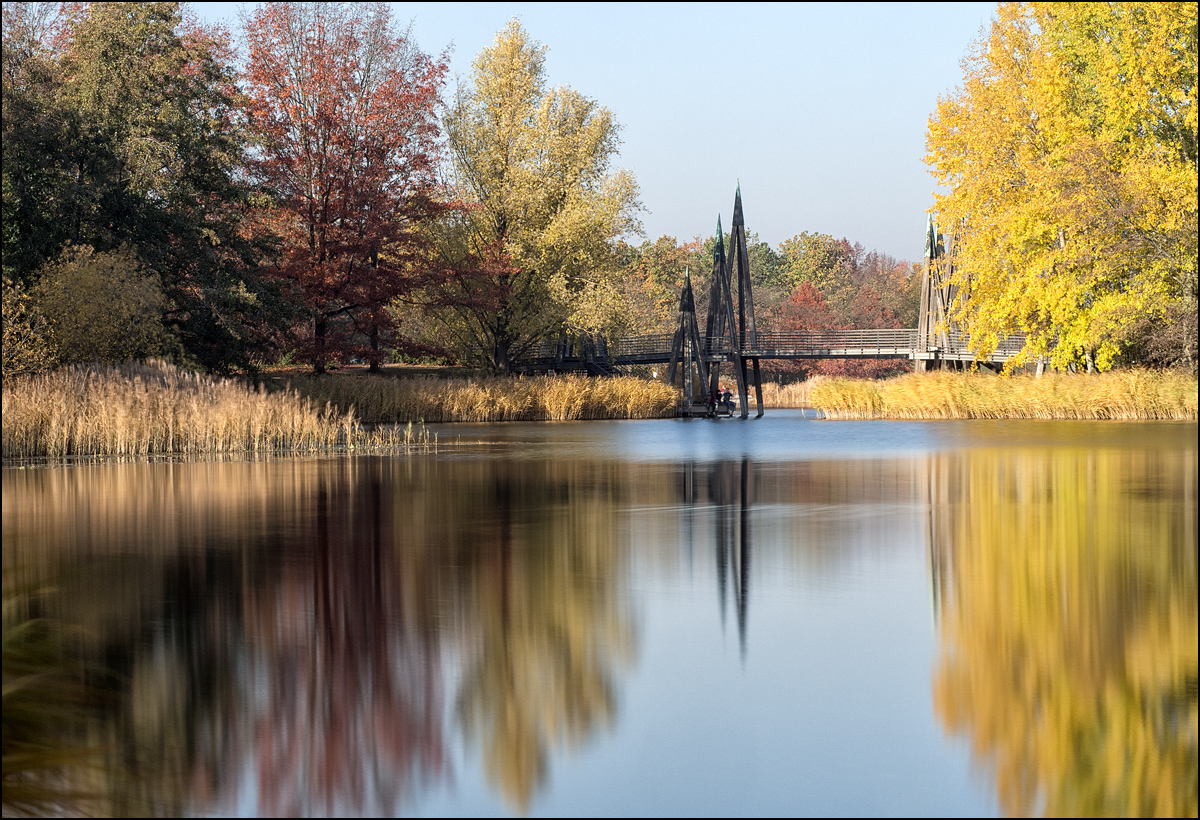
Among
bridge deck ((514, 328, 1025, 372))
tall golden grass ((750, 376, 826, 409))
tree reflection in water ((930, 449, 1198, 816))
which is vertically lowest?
tall golden grass ((750, 376, 826, 409))

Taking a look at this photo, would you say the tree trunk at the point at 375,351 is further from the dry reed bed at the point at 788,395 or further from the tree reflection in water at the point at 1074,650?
the dry reed bed at the point at 788,395

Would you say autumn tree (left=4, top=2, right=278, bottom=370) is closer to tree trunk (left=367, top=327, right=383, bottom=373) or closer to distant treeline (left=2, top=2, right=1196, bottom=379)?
distant treeline (left=2, top=2, right=1196, bottom=379)

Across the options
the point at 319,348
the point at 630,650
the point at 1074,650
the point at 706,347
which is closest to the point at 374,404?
the point at 319,348

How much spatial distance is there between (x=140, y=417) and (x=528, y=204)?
27.6 meters

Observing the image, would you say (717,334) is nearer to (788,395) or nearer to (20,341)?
(788,395)

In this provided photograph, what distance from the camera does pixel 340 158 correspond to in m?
46.8

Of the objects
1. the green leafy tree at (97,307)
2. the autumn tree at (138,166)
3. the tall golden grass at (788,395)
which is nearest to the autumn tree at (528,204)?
the autumn tree at (138,166)

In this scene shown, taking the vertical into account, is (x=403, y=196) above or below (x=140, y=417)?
above

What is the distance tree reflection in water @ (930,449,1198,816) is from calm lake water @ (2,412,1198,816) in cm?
3

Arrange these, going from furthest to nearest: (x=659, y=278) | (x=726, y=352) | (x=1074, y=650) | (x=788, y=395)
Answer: (x=659, y=278)
(x=788, y=395)
(x=726, y=352)
(x=1074, y=650)

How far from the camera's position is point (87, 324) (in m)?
30.4

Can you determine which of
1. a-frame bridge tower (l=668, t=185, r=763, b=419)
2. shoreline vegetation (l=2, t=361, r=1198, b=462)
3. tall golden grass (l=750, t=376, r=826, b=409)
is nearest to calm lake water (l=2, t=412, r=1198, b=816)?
shoreline vegetation (l=2, t=361, r=1198, b=462)

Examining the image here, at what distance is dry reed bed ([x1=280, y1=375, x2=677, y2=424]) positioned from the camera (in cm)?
4478

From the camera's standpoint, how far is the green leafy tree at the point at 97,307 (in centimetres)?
2992
